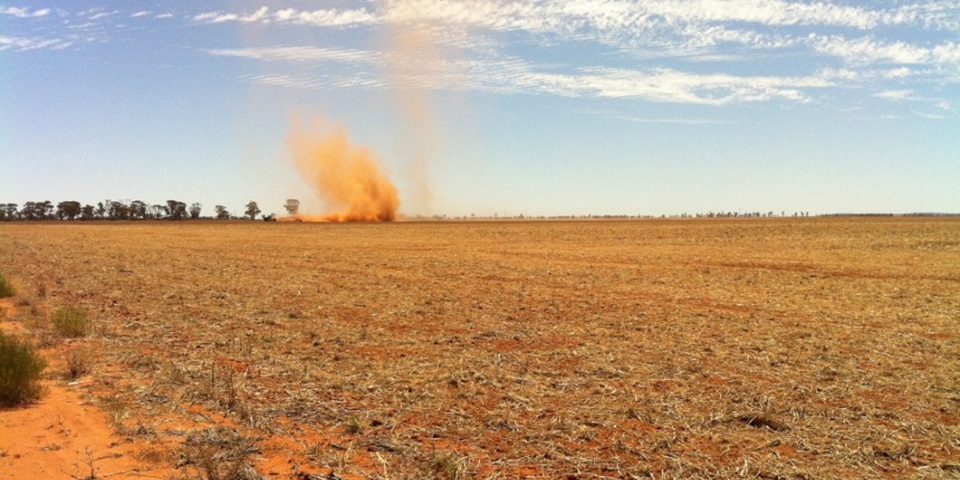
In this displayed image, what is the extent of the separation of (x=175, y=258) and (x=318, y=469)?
107 feet

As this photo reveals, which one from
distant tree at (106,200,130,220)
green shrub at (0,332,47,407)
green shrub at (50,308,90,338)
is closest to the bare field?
green shrub at (50,308,90,338)

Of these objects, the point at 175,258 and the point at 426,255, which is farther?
the point at 426,255

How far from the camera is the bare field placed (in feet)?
22.6

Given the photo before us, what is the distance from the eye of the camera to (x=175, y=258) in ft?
115

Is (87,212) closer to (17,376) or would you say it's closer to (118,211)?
(118,211)

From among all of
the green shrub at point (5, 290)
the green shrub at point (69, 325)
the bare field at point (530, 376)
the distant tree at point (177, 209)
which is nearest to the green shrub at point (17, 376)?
the bare field at point (530, 376)

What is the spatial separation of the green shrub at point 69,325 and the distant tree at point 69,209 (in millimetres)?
204092

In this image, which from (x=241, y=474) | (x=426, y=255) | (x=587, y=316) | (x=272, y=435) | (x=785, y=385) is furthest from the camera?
(x=426, y=255)

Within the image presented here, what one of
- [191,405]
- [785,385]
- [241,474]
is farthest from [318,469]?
[785,385]

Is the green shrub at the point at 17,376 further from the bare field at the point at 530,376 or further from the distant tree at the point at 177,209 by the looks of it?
the distant tree at the point at 177,209

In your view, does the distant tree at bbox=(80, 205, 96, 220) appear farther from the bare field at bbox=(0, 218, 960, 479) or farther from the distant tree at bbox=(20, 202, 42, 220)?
the bare field at bbox=(0, 218, 960, 479)

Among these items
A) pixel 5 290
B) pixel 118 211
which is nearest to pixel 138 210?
pixel 118 211

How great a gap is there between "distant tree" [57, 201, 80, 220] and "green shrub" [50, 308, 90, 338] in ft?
670

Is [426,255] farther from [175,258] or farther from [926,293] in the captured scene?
[926,293]
